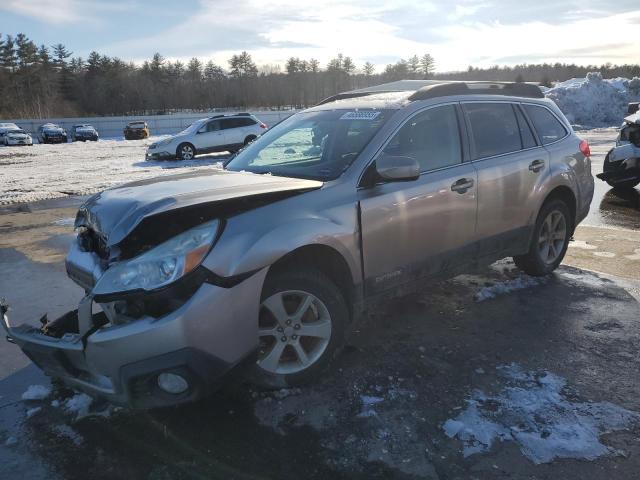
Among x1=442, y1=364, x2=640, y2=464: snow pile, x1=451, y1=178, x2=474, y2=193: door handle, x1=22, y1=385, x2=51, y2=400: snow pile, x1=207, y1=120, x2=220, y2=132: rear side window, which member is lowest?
x1=442, y1=364, x2=640, y2=464: snow pile

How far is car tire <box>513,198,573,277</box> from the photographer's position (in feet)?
16.7

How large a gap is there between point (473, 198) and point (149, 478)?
301cm

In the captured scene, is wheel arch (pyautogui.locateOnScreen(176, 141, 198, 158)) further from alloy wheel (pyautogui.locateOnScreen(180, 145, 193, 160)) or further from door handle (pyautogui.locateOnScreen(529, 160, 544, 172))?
door handle (pyautogui.locateOnScreen(529, 160, 544, 172))

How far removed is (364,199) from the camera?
3.48 metres

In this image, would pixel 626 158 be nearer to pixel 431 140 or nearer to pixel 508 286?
pixel 508 286

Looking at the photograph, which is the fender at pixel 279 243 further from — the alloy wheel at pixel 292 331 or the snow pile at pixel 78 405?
the snow pile at pixel 78 405

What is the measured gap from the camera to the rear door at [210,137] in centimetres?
2161

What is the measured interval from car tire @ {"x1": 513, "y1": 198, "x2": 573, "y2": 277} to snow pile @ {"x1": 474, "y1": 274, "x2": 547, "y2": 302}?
0.07 metres

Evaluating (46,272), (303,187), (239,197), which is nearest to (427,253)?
(303,187)

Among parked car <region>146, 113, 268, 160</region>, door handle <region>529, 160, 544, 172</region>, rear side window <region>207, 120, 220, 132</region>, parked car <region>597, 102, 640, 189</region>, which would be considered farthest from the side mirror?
rear side window <region>207, 120, 220, 132</region>

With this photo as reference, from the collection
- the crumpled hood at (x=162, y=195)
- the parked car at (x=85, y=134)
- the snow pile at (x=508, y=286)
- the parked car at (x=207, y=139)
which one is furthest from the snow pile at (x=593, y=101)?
the crumpled hood at (x=162, y=195)

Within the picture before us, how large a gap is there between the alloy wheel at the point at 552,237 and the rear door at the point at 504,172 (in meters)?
0.37

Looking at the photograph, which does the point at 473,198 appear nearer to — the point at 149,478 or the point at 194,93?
the point at 149,478

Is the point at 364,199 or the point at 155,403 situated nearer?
the point at 155,403
